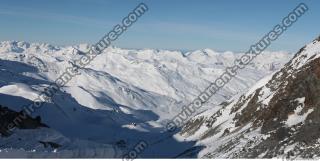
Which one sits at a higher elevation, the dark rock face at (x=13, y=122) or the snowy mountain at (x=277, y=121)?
the dark rock face at (x=13, y=122)

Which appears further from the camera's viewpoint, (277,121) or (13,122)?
(13,122)

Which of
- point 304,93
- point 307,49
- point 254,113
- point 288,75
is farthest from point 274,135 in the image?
point 307,49

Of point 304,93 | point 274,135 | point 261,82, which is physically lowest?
point 274,135

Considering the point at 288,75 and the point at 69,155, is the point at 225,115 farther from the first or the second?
the point at 69,155

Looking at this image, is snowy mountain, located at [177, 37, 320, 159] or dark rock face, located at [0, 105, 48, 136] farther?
dark rock face, located at [0, 105, 48, 136]

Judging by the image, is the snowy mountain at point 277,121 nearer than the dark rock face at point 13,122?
Yes

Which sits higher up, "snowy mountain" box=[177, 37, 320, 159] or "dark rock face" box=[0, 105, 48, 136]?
"dark rock face" box=[0, 105, 48, 136]

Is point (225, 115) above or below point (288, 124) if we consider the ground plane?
above

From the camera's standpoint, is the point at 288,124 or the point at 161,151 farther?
the point at 161,151
